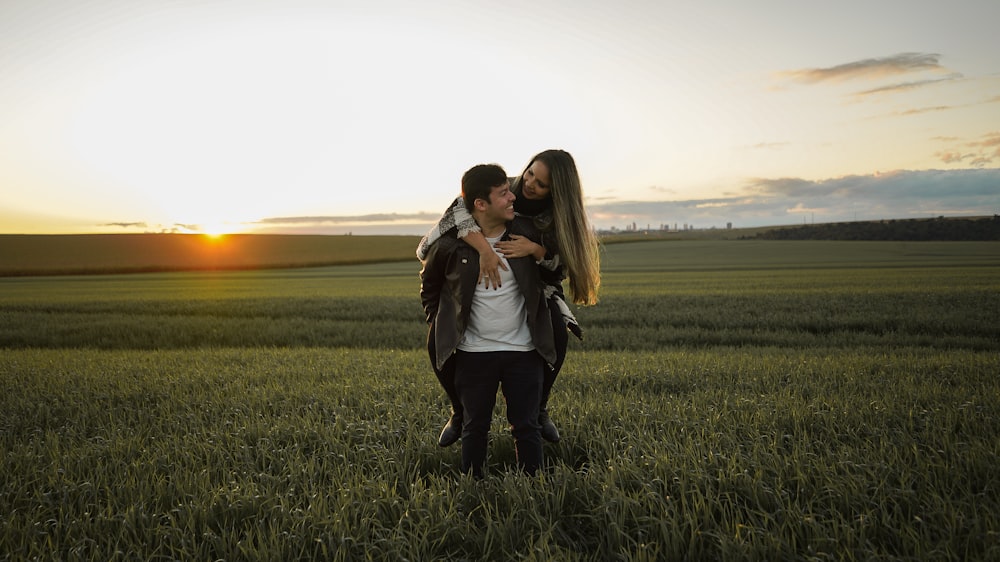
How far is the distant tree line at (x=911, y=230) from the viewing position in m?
78.2

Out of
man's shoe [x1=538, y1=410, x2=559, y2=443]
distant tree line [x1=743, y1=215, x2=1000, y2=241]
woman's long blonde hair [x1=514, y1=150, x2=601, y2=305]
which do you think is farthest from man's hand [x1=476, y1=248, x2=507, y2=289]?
distant tree line [x1=743, y1=215, x2=1000, y2=241]

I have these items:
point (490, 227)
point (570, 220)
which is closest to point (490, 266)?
point (490, 227)

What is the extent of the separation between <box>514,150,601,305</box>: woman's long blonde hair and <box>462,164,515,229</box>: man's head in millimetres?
305

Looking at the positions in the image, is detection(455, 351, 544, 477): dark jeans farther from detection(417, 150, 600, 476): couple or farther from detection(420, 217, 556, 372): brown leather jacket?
detection(420, 217, 556, 372): brown leather jacket

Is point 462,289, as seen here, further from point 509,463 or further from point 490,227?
point 509,463

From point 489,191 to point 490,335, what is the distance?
3.16 ft

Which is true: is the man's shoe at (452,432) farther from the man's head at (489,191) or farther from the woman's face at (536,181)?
the woman's face at (536,181)

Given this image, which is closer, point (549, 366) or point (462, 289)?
point (462, 289)

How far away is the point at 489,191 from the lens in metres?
3.70

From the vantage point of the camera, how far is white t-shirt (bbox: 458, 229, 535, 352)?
152 inches

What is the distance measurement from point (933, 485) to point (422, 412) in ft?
13.2

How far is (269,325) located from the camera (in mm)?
16062

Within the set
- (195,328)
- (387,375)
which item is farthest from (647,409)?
(195,328)

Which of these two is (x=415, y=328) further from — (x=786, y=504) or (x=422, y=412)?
(x=786, y=504)
